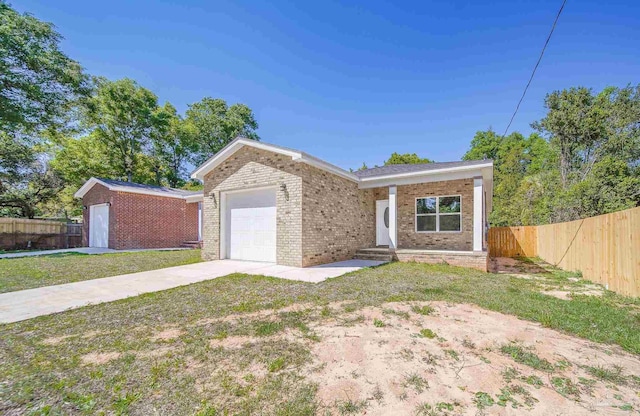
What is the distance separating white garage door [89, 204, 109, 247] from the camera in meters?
14.7

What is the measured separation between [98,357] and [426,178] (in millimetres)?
9476

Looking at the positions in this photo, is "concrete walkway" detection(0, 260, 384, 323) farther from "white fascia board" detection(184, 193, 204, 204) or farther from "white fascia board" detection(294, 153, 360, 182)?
"white fascia board" detection(184, 193, 204, 204)

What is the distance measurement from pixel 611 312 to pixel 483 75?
887cm

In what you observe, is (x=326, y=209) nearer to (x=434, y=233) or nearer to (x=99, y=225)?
(x=434, y=233)

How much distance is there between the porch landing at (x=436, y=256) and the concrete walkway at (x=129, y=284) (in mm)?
1485

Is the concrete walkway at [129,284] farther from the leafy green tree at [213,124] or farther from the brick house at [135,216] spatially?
the leafy green tree at [213,124]

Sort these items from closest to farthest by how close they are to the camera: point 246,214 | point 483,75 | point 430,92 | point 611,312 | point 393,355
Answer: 1. point 393,355
2. point 611,312
3. point 246,214
4. point 483,75
5. point 430,92

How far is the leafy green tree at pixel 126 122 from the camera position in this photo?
839 inches

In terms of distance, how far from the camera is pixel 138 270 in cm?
810

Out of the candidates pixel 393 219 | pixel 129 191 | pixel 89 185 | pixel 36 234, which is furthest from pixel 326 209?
pixel 36 234

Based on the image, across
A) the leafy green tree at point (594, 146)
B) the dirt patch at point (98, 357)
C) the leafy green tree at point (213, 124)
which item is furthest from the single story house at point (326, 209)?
the leafy green tree at point (213, 124)

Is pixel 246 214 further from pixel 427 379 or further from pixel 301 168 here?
pixel 427 379

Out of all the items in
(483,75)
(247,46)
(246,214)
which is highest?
(247,46)

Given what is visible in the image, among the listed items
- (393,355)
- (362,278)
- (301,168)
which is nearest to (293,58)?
(301,168)
